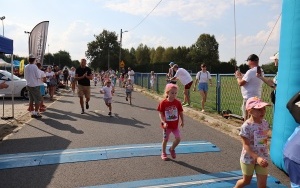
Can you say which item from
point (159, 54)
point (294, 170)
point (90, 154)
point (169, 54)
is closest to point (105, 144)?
point (90, 154)

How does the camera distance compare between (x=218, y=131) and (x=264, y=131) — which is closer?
(x=264, y=131)

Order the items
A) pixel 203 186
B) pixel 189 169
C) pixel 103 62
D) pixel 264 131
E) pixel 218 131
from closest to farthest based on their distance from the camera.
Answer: pixel 264 131, pixel 203 186, pixel 189 169, pixel 218 131, pixel 103 62

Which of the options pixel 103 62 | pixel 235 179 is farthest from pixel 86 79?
pixel 103 62

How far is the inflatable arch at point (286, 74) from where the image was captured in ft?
15.7

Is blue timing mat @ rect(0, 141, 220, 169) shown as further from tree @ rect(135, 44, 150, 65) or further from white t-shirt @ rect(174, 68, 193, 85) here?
tree @ rect(135, 44, 150, 65)

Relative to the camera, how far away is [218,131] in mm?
8672

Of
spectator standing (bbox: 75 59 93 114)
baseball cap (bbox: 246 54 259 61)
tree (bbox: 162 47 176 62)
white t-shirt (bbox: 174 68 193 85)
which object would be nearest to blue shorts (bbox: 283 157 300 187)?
baseball cap (bbox: 246 54 259 61)

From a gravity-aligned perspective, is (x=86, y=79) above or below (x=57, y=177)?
above

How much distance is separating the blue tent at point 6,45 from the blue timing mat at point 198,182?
605 centimetres

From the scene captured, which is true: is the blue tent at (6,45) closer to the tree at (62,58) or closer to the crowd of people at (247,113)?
the crowd of people at (247,113)

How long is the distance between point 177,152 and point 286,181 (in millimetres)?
2189

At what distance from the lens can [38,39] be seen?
51.6ft

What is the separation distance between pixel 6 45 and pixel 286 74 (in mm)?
7692

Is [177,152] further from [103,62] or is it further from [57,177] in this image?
[103,62]
